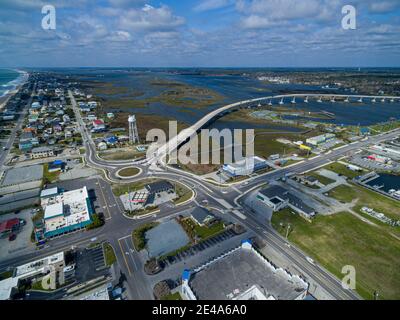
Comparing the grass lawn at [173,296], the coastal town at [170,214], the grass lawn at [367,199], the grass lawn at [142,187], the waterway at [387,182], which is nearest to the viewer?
the grass lawn at [173,296]

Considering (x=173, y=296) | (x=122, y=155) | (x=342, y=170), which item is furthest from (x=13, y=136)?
(x=342, y=170)

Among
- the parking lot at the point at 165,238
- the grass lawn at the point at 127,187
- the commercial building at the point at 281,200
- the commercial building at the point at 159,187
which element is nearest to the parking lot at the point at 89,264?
the parking lot at the point at 165,238

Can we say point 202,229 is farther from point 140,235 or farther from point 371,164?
point 371,164

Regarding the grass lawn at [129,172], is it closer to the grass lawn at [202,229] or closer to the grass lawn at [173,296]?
the grass lawn at [202,229]

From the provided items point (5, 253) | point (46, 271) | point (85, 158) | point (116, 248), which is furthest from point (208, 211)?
point (85, 158)

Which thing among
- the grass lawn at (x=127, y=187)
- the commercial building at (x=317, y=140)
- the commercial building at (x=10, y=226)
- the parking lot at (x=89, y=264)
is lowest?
the parking lot at (x=89, y=264)

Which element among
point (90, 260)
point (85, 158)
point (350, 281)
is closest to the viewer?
point (350, 281)
